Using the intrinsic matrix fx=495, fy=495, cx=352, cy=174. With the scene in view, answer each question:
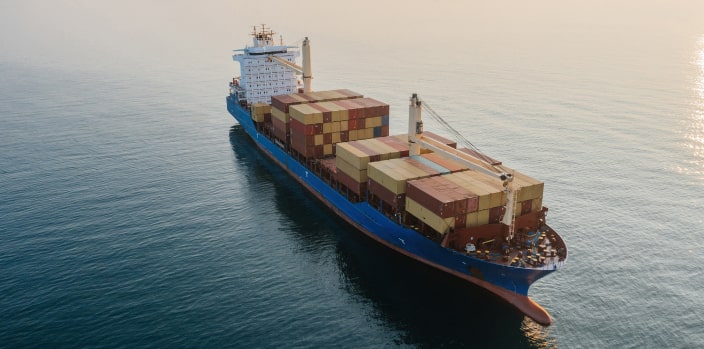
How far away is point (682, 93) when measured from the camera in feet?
365

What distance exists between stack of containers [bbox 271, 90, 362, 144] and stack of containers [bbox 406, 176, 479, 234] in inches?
1139

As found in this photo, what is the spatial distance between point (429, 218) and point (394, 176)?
5.81 meters

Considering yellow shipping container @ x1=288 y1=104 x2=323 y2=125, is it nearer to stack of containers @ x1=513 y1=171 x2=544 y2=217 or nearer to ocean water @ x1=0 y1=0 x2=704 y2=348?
ocean water @ x1=0 y1=0 x2=704 y2=348

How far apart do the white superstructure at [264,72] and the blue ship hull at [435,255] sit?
30.9 meters

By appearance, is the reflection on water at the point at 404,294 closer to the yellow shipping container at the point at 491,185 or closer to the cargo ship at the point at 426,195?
the cargo ship at the point at 426,195

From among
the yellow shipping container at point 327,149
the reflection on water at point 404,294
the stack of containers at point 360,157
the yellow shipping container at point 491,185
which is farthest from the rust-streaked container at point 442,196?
the yellow shipping container at point 327,149

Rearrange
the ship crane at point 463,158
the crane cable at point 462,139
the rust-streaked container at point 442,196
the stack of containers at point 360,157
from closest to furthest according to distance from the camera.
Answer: the rust-streaked container at point 442,196, the ship crane at point 463,158, the crane cable at point 462,139, the stack of containers at point 360,157

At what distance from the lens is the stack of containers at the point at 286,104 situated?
6819cm

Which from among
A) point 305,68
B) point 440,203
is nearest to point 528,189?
point 440,203

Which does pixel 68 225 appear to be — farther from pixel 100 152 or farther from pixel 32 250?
pixel 100 152

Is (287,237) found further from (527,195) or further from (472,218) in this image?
(527,195)

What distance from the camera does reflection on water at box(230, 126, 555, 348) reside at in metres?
36.9

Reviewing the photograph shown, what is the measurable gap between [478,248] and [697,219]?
1182 inches

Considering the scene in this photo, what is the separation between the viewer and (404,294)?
42.3m
